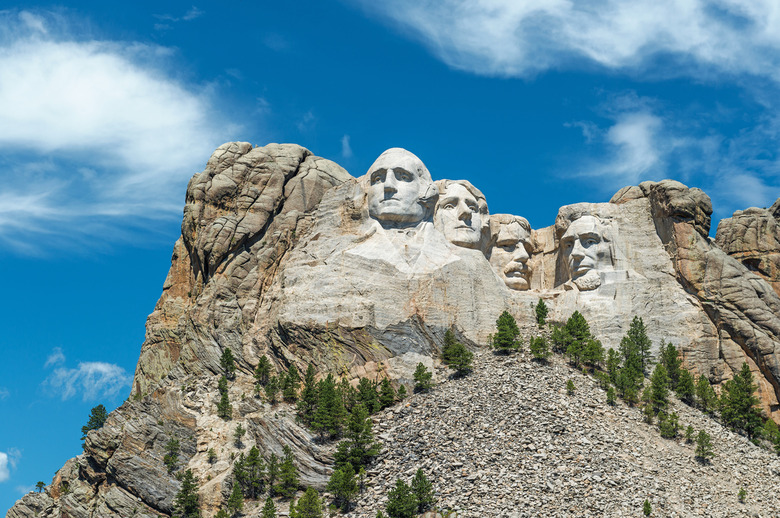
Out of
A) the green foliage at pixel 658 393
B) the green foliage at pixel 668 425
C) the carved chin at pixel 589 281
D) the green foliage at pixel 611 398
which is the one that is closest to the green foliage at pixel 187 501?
the green foliage at pixel 611 398

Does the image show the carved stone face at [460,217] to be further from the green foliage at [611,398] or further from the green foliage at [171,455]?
the green foliage at [171,455]

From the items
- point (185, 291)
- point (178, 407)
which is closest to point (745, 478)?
point (178, 407)

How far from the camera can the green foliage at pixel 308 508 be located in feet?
177

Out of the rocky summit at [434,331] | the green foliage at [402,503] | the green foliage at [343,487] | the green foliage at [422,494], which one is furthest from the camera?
the rocky summit at [434,331]

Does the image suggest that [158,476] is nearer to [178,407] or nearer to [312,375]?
[178,407]

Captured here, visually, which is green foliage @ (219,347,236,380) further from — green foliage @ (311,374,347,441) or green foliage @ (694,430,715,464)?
green foliage @ (694,430,715,464)

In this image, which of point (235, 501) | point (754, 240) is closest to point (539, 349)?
point (754, 240)

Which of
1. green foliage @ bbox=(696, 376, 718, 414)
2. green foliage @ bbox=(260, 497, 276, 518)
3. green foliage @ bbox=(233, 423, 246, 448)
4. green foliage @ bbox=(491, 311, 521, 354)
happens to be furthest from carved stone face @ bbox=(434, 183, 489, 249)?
green foliage @ bbox=(260, 497, 276, 518)

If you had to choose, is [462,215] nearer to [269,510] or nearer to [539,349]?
[539,349]

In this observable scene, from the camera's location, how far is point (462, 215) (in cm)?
6838

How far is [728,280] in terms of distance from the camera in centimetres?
6650

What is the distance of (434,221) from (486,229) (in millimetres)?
3118

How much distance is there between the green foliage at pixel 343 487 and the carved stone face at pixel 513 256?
17951 millimetres

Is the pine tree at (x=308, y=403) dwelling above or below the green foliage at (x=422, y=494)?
above
